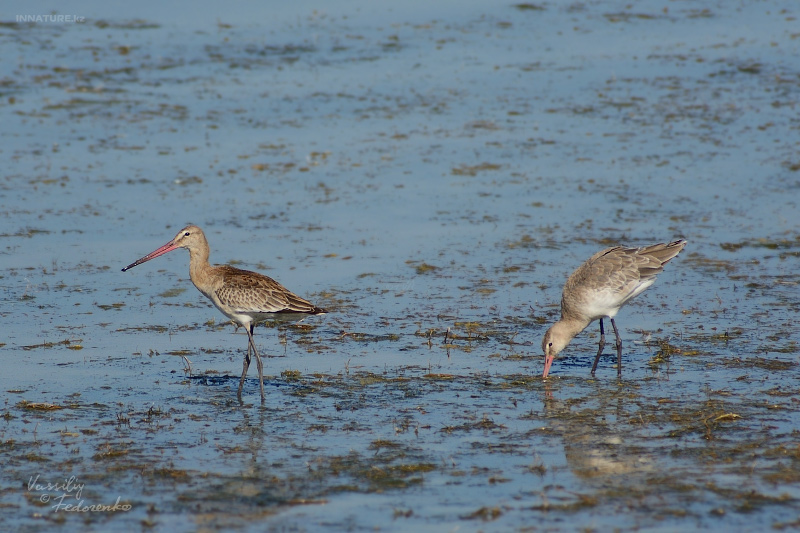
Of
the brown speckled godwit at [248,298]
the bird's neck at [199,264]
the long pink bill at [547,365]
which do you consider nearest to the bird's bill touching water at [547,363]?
the long pink bill at [547,365]

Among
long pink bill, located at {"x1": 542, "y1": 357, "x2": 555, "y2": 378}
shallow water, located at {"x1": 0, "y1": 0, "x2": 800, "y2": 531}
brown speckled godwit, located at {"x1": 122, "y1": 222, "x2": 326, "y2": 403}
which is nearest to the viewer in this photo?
shallow water, located at {"x1": 0, "y1": 0, "x2": 800, "y2": 531}

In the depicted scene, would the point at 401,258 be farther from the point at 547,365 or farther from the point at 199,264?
the point at 547,365

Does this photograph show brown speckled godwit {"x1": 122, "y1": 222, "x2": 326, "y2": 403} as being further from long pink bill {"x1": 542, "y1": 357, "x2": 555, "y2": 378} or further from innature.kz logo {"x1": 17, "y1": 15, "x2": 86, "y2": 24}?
innature.kz logo {"x1": 17, "y1": 15, "x2": 86, "y2": 24}

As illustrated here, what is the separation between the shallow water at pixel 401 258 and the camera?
6527 millimetres

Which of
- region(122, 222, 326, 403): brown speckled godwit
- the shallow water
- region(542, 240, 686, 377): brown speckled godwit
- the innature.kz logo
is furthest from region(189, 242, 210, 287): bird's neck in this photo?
the innature.kz logo

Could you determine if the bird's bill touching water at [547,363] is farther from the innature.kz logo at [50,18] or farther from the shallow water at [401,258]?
the innature.kz logo at [50,18]

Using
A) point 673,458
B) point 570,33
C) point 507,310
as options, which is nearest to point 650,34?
point 570,33

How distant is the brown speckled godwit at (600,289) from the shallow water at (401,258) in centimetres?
31

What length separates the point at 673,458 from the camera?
22.2 feet

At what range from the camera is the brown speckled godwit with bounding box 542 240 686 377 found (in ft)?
29.6

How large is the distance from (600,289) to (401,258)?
3.32 m

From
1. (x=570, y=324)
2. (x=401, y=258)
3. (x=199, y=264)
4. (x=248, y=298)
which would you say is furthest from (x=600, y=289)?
(x=199, y=264)

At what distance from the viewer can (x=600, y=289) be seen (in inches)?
358

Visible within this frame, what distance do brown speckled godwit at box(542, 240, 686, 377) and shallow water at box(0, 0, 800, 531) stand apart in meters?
0.31
